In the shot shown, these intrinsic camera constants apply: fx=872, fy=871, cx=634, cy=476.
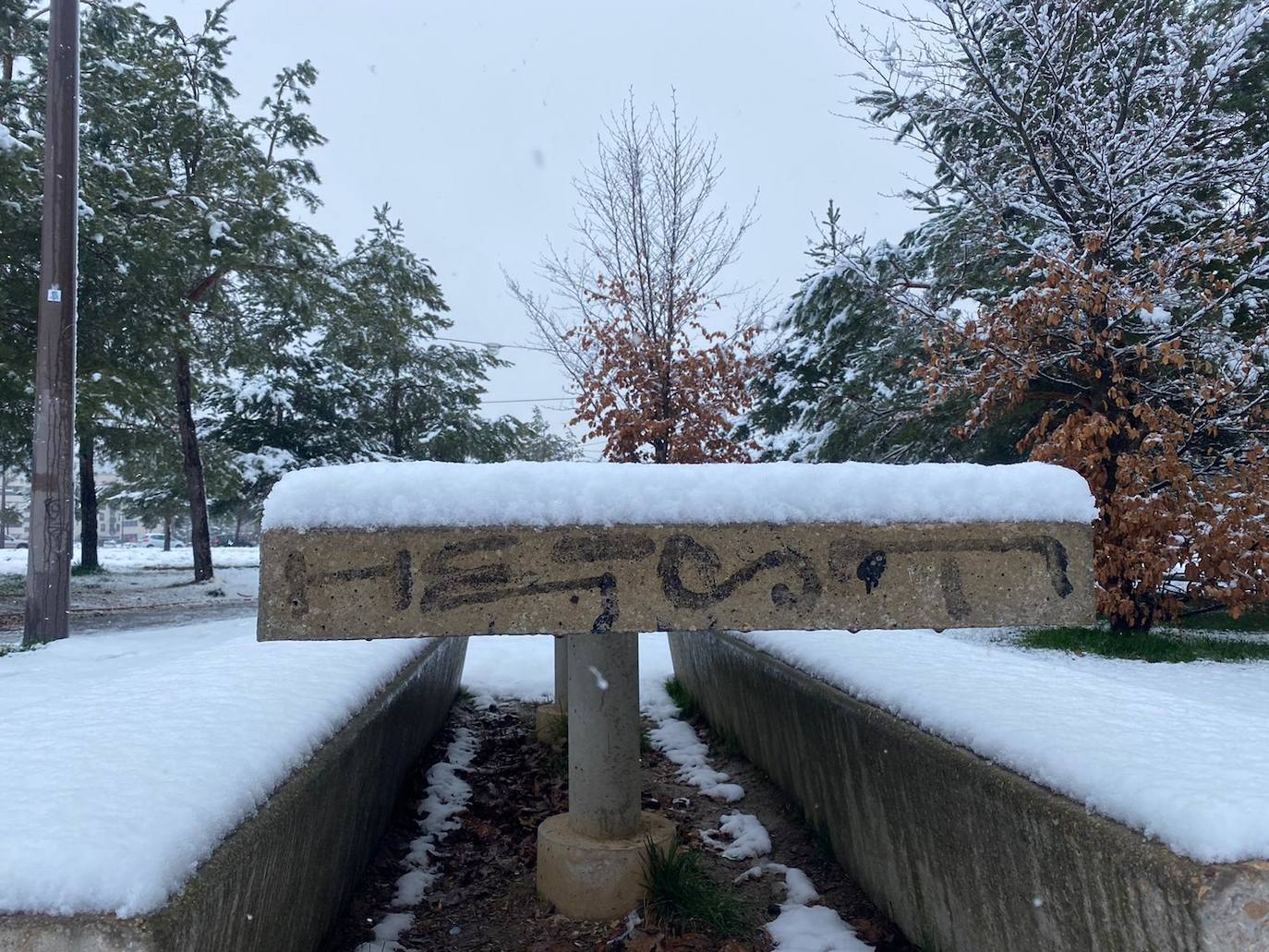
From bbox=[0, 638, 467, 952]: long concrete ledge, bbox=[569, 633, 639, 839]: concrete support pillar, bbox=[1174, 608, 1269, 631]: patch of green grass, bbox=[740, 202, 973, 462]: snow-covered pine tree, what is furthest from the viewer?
bbox=[740, 202, 973, 462]: snow-covered pine tree

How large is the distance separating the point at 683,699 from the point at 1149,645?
11.8 ft

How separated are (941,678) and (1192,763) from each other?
1443 mm

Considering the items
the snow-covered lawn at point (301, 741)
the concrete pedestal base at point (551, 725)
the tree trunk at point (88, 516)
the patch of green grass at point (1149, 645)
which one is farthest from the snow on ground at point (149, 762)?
the tree trunk at point (88, 516)

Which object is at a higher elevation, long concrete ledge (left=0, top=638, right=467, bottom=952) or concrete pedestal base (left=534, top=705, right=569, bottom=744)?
long concrete ledge (left=0, top=638, right=467, bottom=952)

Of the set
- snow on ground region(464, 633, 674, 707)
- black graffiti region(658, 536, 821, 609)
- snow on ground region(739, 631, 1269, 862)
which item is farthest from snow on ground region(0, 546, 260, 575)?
black graffiti region(658, 536, 821, 609)

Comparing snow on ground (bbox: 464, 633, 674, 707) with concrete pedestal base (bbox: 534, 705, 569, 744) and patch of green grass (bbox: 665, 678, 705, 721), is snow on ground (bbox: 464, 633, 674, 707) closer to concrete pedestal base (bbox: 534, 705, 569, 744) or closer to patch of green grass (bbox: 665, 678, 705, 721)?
patch of green grass (bbox: 665, 678, 705, 721)

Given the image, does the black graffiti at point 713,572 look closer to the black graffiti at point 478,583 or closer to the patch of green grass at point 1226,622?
the black graffiti at point 478,583

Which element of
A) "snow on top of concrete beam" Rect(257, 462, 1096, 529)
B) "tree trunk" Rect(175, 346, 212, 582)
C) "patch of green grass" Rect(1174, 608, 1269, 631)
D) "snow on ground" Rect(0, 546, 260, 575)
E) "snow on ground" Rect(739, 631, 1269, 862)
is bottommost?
"snow on ground" Rect(0, 546, 260, 575)

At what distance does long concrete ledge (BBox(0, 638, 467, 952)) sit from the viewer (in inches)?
66.0

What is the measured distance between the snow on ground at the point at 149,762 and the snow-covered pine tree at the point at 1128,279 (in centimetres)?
510

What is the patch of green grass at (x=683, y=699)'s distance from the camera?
720 centimetres

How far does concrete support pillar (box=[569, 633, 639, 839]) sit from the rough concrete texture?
136 centimetres

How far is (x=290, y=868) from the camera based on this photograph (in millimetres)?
2609

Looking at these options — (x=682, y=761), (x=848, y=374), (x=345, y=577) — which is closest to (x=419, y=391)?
(x=848, y=374)
